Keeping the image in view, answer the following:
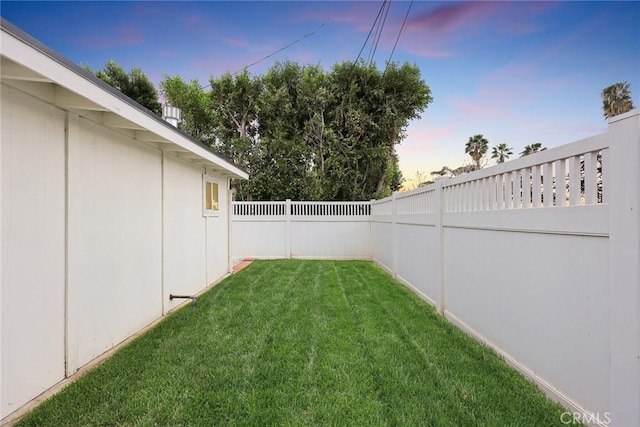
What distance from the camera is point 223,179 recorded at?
779cm

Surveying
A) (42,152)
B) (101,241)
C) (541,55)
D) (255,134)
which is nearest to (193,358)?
(101,241)

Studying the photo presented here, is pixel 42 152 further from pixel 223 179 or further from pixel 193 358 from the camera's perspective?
pixel 223 179

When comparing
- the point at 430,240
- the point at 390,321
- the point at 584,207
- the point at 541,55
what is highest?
the point at 541,55

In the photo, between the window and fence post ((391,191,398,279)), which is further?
fence post ((391,191,398,279))

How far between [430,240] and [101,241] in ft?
13.6

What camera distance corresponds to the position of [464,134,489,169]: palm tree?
22.7m

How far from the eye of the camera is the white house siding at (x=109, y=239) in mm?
2842

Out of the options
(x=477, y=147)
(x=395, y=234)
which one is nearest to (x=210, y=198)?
(x=395, y=234)

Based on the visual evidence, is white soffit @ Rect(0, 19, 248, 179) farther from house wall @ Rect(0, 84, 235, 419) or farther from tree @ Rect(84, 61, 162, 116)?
tree @ Rect(84, 61, 162, 116)

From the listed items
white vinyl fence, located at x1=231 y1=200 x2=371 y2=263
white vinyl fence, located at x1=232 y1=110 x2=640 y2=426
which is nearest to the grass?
white vinyl fence, located at x1=232 y1=110 x2=640 y2=426

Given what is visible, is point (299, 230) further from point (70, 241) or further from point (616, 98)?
point (616, 98)

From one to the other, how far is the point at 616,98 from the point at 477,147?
8.65m

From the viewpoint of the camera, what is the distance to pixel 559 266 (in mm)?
2193

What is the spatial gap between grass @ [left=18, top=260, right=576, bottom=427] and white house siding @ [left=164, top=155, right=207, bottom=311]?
70 cm
